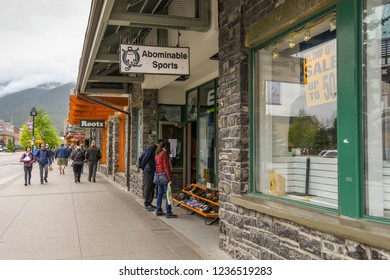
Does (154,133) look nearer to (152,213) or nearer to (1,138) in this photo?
(152,213)

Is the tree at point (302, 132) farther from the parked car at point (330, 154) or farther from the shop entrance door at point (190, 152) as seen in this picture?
the shop entrance door at point (190, 152)

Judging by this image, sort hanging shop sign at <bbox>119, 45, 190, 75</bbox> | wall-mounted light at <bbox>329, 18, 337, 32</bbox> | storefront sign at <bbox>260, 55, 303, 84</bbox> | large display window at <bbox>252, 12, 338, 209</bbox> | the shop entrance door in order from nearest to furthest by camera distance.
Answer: wall-mounted light at <bbox>329, 18, 337, 32</bbox>
large display window at <bbox>252, 12, 338, 209</bbox>
storefront sign at <bbox>260, 55, 303, 84</bbox>
hanging shop sign at <bbox>119, 45, 190, 75</bbox>
the shop entrance door

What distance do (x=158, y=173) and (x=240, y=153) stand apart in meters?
3.44

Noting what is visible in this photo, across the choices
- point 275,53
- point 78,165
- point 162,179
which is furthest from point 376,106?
point 78,165

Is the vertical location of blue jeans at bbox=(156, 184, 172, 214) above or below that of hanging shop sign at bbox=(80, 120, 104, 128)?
below

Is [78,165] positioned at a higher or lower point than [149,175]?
lower

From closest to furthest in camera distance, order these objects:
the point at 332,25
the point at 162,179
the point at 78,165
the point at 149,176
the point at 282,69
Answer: the point at 332,25
the point at 282,69
the point at 162,179
the point at 149,176
the point at 78,165

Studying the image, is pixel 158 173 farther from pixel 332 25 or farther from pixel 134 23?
pixel 332 25

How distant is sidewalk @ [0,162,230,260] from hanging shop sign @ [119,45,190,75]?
280 centimetres

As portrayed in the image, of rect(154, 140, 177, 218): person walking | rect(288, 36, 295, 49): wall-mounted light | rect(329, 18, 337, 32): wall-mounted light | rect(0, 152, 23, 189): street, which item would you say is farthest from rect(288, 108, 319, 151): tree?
rect(0, 152, 23, 189): street

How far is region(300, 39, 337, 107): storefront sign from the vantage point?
12.3 ft

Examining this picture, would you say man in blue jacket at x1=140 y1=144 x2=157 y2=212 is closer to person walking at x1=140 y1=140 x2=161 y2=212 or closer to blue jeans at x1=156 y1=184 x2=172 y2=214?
person walking at x1=140 y1=140 x2=161 y2=212

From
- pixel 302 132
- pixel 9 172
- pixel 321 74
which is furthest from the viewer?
pixel 9 172

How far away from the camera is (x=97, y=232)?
658 cm
